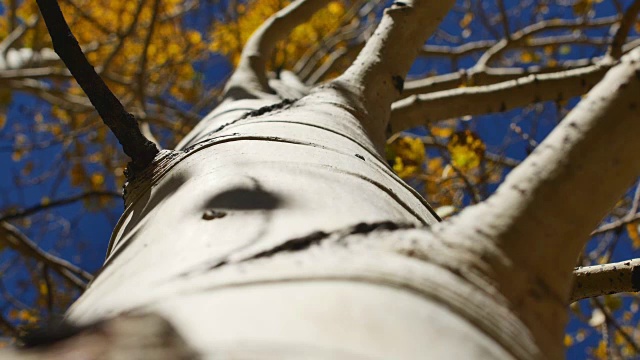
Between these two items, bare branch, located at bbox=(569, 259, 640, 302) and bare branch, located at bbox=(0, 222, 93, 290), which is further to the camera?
bare branch, located at bbox=(0, 222, 93, 290)

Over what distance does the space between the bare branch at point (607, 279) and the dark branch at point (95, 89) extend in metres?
0.74

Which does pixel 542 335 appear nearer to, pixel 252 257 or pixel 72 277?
pixel 252 257

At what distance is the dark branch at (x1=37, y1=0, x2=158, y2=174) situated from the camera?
774 millimetres

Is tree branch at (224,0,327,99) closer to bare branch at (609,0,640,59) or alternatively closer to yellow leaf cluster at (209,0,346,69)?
bare branch at (609,0,640,59)

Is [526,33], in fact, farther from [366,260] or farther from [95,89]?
[366,260]

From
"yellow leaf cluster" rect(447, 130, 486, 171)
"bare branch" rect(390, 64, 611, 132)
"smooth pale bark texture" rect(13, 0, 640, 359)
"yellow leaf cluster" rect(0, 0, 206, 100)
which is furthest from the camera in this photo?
"yellow leaf cluster" rect(0, 0, 206, 100)

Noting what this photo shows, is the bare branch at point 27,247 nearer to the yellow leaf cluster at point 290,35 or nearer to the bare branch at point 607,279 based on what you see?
the bare branch at point 607,279

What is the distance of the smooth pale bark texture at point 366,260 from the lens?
0.37m

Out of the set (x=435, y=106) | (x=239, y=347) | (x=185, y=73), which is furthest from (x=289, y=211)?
(x=185, y=73)

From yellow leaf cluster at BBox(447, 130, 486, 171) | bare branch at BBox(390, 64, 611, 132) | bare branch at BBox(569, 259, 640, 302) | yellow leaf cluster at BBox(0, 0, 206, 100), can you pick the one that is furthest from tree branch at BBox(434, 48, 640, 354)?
yellow leaf cluster at BBox(0, 0, 206, 100)

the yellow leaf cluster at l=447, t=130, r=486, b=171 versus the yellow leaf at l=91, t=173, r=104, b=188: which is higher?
the yellow leaf at l=91, t=173, r=104, b=188

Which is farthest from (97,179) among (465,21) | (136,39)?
(465,21)

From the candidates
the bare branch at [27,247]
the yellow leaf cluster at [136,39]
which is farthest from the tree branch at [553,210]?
the yellow leaf cluster at [136,39]

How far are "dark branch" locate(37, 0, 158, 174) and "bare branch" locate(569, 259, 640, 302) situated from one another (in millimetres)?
735
